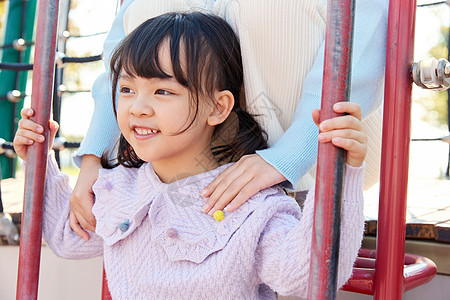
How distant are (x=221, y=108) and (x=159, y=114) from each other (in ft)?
0.47

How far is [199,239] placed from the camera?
0.97m

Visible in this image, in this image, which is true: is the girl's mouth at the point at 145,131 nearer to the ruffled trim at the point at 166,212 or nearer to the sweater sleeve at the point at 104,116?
the ruffled trim at the point at 166,212

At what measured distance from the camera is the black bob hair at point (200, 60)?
97cm

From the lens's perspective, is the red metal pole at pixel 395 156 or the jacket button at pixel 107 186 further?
the jacket button at pixel 107 186

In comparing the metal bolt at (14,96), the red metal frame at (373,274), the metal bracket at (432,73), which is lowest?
the red metal frame at (373,274)

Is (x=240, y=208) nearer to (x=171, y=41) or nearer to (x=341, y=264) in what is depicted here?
(x=341, y=264)

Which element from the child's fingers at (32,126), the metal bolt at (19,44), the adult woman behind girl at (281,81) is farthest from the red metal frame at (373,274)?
the metal bolt at (19,44)

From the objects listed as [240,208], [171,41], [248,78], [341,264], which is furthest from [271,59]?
[341,264]

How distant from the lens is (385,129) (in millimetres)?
812

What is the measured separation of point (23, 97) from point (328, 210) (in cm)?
205

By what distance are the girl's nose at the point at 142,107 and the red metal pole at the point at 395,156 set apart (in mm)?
406

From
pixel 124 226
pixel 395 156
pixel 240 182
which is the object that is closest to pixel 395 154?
pixel 395 156

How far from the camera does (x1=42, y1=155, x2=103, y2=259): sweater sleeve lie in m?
1.18

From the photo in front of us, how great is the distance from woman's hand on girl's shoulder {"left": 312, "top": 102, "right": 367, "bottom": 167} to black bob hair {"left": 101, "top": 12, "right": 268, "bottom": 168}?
342mm
